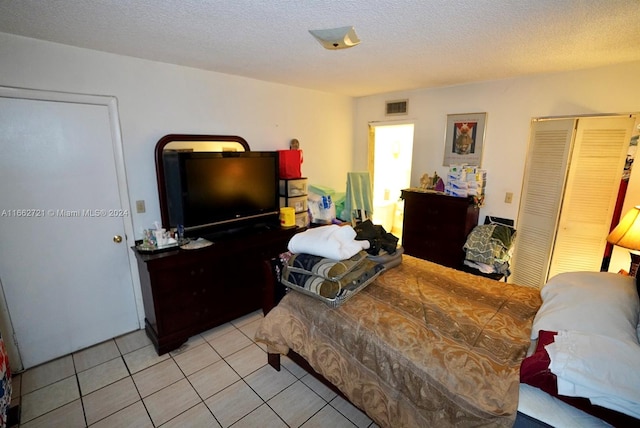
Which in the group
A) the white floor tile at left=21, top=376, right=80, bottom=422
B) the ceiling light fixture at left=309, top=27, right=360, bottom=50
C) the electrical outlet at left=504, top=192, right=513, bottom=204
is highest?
the ceiling light fixture at left=309, top=27, right=360, bottom=50

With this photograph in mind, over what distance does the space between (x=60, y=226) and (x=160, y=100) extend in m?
1.22

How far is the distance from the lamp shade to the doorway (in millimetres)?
2806

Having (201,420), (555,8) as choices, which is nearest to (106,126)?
(201,420)

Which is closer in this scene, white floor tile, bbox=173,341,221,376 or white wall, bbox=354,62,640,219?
white floor tile, bbox=173,341,221,376

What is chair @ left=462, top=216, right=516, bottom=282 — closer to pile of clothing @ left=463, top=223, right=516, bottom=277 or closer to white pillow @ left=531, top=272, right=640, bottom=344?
pile of clothing @ left=463, top=223, right=516, bottom=277

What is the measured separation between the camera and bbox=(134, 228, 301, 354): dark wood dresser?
219cm

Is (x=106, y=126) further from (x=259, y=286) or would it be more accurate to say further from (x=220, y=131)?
(x=259, y=286)

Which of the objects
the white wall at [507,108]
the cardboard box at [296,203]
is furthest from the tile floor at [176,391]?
the white wall at [507,108]

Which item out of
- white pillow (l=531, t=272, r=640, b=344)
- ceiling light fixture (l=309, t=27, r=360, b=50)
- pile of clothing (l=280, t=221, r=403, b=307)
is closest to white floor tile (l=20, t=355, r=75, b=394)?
pile of clothing (l=280, t=221, r=403, b=307)

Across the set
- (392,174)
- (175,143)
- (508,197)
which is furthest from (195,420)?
(392,174)

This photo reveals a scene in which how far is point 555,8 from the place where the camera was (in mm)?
1385

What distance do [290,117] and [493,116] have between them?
7.08 ft

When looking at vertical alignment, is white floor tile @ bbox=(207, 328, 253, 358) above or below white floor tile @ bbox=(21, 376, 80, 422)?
above

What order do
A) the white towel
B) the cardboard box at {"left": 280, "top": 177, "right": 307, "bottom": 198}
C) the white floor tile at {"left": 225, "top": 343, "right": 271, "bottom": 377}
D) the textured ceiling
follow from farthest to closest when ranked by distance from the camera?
the cardboard box at {"left": 280, "top": 177, "right": 307, "bottom": 198} < the white floor tile at {"left": 225, "top": 343, "right": 271, "bottom": 377} < the white towel < the textured ceiling
